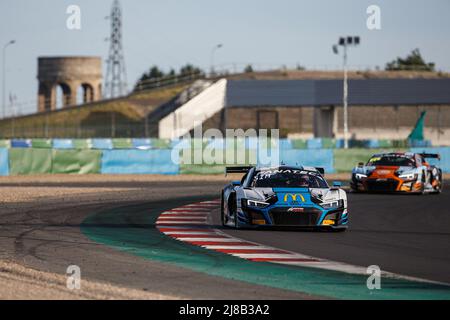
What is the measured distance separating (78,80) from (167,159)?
188ft

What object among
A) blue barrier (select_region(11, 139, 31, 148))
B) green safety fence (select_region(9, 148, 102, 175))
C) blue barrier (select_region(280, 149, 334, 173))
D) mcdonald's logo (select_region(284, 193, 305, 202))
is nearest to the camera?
mcdonald's logo (select_region(284, 193, 305, 202))

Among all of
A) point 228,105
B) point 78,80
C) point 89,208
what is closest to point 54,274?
point 89,208

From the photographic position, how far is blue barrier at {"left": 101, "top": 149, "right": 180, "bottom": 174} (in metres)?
42.9

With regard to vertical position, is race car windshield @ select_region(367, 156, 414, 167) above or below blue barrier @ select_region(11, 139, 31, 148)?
below

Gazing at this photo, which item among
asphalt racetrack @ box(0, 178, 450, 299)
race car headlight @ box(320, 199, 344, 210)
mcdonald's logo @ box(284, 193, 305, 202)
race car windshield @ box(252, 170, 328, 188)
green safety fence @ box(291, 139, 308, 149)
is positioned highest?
green safety fence @ box(291, 139, 308, 149)

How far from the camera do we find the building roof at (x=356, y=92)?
68.3 meters

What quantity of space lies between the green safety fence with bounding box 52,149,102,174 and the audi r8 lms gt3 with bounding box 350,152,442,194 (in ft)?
52.4

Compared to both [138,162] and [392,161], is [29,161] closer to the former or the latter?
[138,162]

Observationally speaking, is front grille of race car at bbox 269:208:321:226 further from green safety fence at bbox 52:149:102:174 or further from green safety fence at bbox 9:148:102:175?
green safety fence at bbox 52:149:102:174

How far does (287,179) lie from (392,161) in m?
11.3

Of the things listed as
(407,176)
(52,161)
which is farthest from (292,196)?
(52,161)

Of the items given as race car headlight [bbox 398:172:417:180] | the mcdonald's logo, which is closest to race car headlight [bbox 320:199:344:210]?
the mcdonald's logo

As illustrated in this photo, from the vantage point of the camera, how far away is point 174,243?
1636 centimetres

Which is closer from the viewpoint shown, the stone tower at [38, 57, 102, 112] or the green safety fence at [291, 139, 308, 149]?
the green safety fence at [291, 139, 308, 149]
